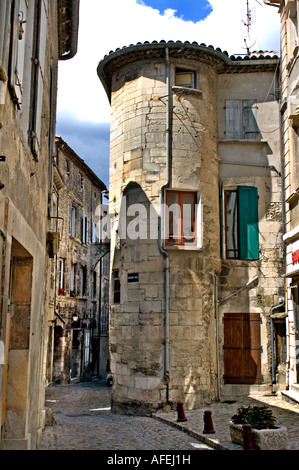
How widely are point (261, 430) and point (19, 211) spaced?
15.6ft

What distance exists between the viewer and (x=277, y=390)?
1365 cm

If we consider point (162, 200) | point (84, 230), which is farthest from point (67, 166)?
point (162, 200)

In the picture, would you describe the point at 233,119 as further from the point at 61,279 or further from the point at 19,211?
the point at 61,279

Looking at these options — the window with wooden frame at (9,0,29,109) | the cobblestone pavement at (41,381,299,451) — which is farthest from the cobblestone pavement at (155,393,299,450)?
the window with wooden frame at (9,0,29,109)

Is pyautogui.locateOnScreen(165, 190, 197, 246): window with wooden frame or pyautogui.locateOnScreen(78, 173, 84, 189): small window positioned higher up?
pyautogui.locateOnScreen(78, 173, 84, 189): small window

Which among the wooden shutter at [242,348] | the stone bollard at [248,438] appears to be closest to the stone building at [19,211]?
the stone bollard at [248,438]

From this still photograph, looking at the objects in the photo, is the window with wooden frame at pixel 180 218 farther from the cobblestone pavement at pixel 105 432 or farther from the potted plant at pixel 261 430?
the potted plant at pixel 261 430

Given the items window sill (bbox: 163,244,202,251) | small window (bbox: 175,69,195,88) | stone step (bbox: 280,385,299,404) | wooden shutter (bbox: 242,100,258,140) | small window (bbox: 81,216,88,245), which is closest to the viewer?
stone step (bbox: 280,385,299,404)

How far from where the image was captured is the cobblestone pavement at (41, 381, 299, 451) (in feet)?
29.4

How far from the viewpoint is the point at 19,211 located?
588 centimetres

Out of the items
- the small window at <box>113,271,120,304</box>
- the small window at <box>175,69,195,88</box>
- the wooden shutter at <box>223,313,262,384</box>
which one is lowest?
the wooden shutter at <box>223,313,262,384</box>

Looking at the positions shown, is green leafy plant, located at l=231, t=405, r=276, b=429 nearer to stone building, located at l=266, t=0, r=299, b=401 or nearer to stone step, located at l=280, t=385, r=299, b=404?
stone step, located at l=280, t=385, r=299, b=404

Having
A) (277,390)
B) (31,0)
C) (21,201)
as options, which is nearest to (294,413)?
(277,390)

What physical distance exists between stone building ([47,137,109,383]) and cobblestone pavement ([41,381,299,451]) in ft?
27.1
